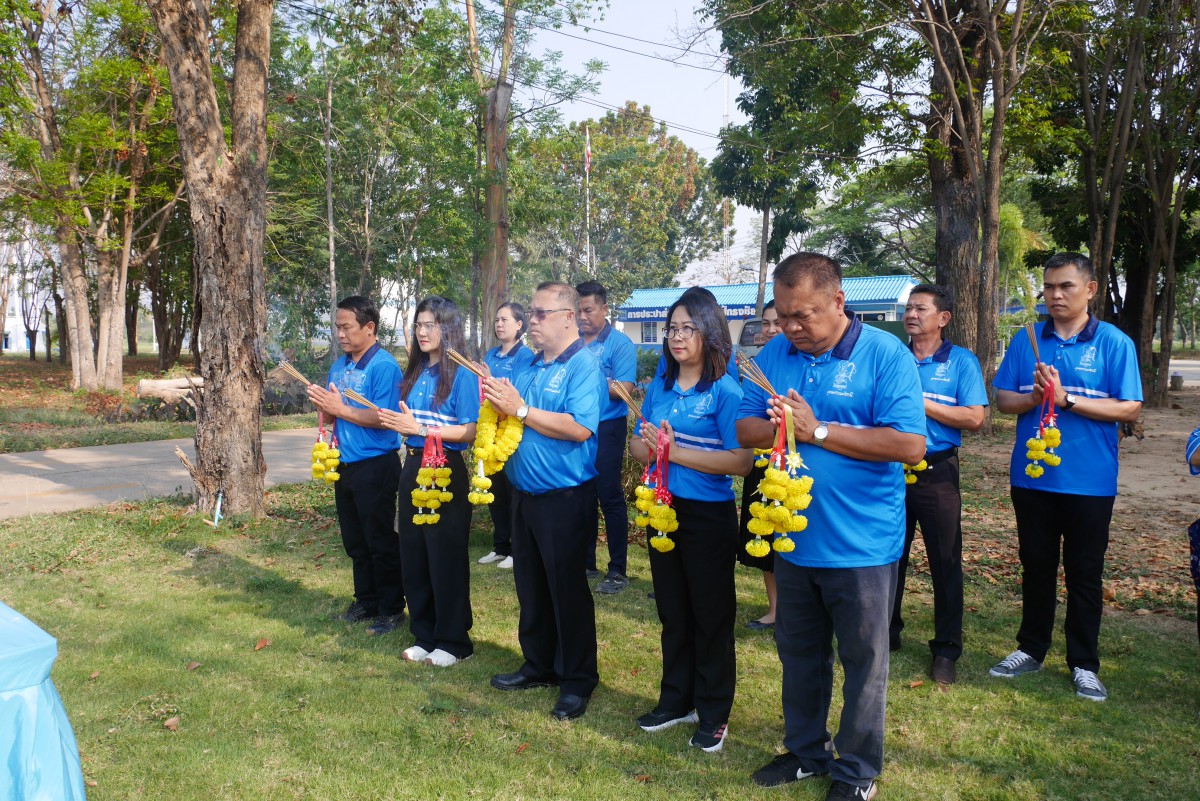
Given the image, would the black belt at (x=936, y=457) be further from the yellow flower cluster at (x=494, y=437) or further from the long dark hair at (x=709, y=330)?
the yellow flower cluster at (x=494, y=437)

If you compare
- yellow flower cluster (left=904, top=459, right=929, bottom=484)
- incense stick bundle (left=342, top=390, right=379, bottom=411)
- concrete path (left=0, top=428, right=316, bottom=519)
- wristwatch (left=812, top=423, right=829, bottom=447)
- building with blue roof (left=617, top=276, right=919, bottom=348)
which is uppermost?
building with blue roof (left=617, top=276, right=919, bottom=348)

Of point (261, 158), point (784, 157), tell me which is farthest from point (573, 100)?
point (261, 158)

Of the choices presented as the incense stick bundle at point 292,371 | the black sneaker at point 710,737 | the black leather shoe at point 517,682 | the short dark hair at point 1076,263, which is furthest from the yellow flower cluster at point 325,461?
the short dark hair at point 1076,263

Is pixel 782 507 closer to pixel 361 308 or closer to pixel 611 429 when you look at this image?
pixel 361 308

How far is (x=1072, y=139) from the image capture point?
52.5ft

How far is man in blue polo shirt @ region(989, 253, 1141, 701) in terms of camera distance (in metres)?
4.34

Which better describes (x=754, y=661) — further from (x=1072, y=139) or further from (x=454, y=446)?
(x=1072, y=139)

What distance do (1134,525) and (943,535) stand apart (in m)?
5.11

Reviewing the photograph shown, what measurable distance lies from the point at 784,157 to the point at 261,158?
1003cm

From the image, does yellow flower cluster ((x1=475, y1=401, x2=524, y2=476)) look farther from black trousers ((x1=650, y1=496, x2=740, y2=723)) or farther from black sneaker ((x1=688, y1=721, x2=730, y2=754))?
black sneaker ((x1=688, y1=721, x2=730, y2=754))

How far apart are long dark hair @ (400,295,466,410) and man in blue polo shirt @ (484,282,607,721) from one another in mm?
606

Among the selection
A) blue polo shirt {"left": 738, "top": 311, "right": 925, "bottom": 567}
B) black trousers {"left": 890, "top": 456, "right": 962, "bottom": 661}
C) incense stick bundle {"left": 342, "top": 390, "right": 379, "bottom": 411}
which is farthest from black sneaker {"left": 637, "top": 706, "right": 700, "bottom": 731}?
incense stick bundle {"left": 342, "top": 390, "right": 379, "bottom": 411}

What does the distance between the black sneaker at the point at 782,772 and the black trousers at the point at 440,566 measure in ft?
6.77

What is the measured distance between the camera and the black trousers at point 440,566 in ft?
16.2
